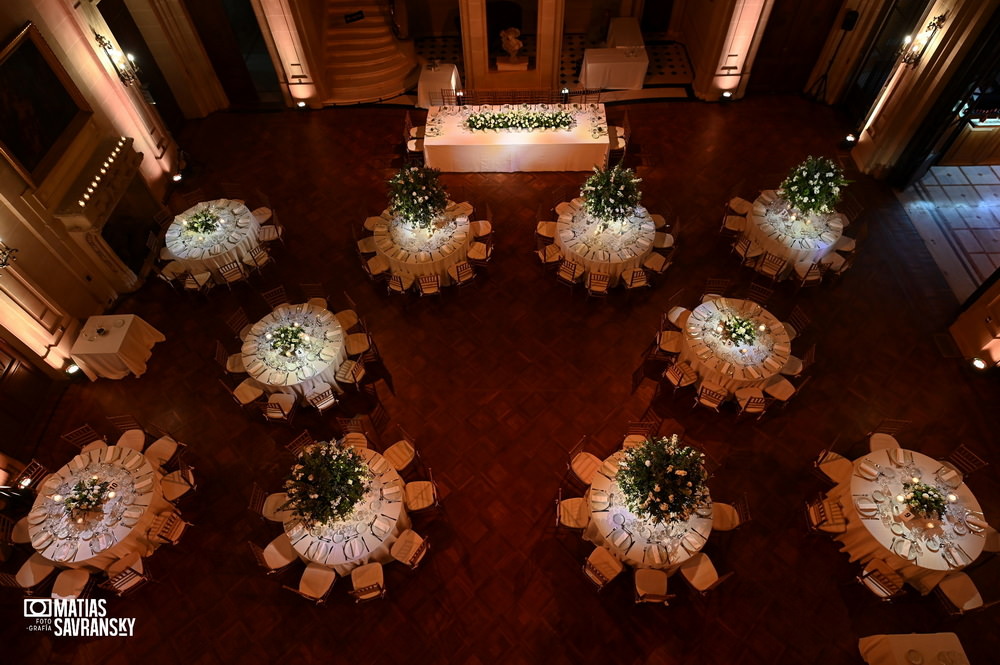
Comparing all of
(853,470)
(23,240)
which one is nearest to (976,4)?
(853,470)

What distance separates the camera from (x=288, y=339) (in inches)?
297

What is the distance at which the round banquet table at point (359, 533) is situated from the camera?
6.29 metres

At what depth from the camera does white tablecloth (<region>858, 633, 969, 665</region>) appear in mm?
5594

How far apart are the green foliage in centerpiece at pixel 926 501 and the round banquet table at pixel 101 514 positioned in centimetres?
834

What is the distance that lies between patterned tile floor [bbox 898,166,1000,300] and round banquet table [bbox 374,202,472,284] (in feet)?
25.4

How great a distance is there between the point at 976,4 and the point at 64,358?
1401cm

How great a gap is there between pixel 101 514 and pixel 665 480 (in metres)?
6.10

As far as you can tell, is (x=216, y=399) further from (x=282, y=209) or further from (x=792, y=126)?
(x=792, y=126)

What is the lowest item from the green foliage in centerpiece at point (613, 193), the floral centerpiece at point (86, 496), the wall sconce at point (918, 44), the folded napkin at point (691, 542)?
the folded napkin at point (691, 542)

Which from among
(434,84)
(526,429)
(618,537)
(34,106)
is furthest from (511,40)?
(618,537)

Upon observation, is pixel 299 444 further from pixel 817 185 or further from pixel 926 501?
pixel 817 185

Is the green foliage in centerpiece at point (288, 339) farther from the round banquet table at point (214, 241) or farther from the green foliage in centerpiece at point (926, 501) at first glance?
the green foliage in centerpiece at point (926, 501)

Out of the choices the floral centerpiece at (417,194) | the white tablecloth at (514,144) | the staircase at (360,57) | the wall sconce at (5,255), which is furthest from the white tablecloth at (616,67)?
the wall sconce at (5,255)

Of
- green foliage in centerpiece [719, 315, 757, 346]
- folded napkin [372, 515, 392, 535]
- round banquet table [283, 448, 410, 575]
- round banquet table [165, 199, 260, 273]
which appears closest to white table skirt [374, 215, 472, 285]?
round banquet table [165, 199, 260, 273]
